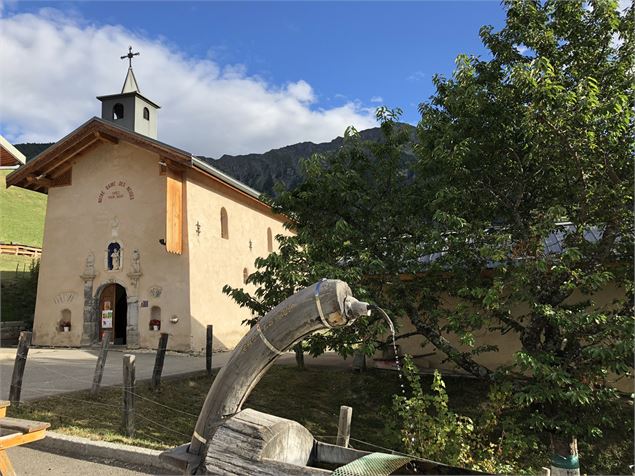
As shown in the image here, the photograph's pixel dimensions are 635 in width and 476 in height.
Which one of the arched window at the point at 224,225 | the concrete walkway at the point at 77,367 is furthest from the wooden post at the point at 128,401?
the arched window at the point at 224,225

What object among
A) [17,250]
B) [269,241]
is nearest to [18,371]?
[269,241]

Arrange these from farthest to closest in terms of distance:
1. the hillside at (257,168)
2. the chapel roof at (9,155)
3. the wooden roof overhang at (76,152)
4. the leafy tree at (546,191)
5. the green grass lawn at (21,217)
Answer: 1. the hillside at (257,168)
2. the green grass lawn at (21,217)
3. the wooden roof overhang at (76,152)
4. the chapel roof at (9,155)
5. the leafy tree at (546,191)

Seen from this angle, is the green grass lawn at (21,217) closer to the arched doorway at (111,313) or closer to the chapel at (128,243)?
the chapel at (128,243)

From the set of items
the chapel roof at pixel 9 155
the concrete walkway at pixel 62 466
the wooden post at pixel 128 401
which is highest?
the chapel roof at pixel 9 155

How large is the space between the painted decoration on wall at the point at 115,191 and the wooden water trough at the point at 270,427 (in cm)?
1615

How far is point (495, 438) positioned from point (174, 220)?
12360 mm

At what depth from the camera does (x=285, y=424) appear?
2.72 m

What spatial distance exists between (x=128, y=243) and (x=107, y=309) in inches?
103

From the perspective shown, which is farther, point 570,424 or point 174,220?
point 174,220

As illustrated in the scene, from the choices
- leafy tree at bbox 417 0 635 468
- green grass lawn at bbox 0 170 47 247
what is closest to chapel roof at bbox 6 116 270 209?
leafy tree at bbox 417 0 635 468

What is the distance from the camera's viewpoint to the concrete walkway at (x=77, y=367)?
30.9 feet

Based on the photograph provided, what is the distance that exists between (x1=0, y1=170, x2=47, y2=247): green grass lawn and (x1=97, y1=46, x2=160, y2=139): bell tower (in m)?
22.9

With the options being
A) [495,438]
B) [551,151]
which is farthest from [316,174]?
[495,438]

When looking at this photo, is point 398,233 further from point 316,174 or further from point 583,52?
point 583,52
